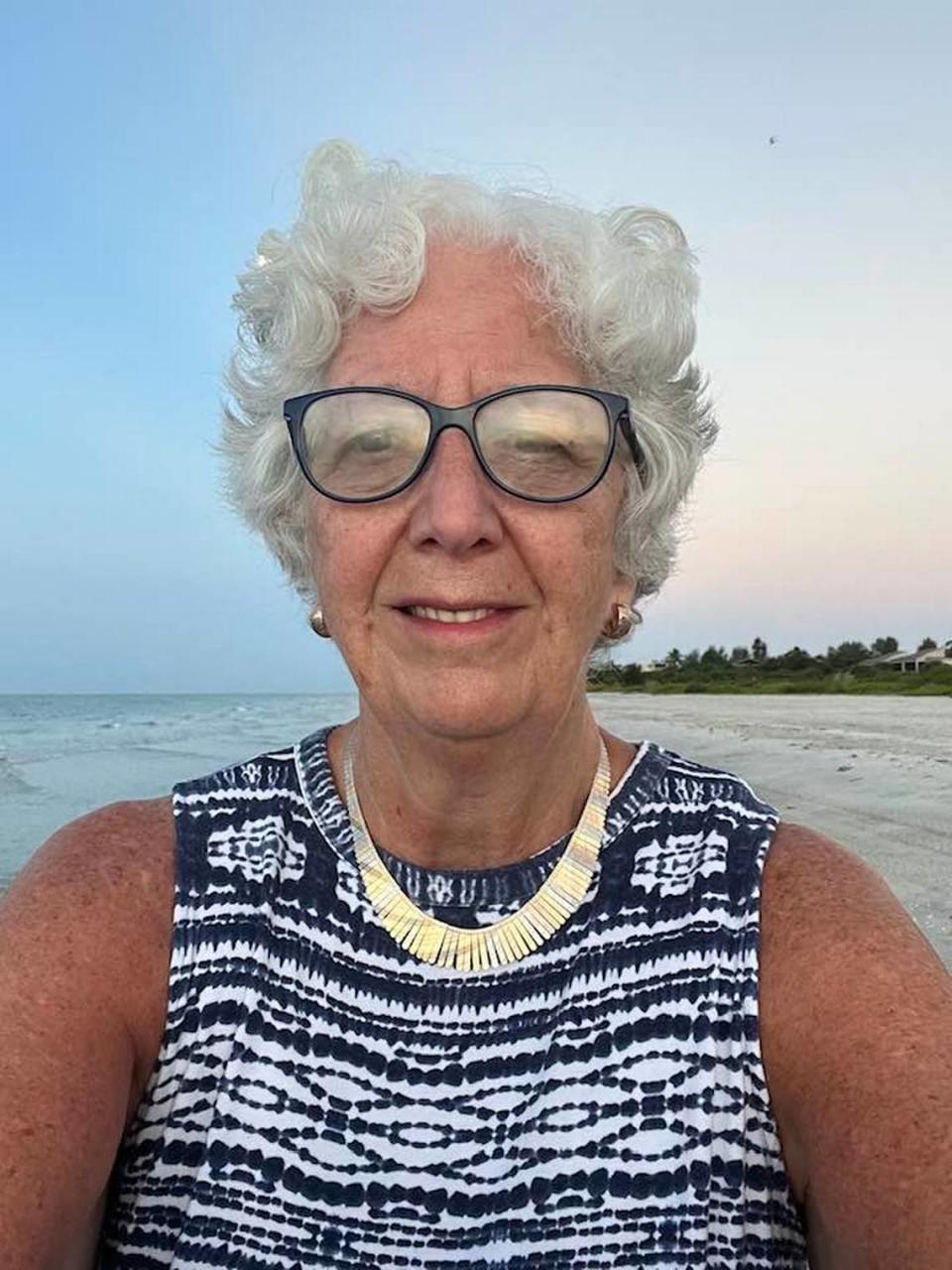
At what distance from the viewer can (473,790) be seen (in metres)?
1.92

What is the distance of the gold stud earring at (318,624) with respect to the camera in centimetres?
215

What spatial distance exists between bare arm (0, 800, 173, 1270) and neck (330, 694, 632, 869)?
0.41m

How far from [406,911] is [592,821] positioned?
0.38 meters

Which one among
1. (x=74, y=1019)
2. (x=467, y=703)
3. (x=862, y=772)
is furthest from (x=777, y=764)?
(x=74, y=1019)

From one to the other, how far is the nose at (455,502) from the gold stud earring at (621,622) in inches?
16.1

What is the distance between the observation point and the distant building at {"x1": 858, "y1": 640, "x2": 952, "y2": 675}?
1480 inches

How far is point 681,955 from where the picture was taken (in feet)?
5.76

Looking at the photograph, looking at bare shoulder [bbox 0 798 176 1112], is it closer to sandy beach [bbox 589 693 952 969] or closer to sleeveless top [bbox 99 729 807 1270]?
→ sleeveless top [bbox 99 729 807 1270]

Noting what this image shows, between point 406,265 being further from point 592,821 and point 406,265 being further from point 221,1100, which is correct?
point 221,1100

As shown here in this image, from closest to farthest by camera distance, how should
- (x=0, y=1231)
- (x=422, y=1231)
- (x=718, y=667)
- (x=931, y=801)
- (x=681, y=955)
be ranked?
(x=0, y=1231) < (x=422, y=1231) < (x=681, y=955) < (x=931, y=801) < (x=718, y=667)

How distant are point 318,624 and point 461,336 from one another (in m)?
0.67

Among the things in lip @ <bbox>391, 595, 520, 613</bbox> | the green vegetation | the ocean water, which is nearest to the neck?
lip @ <bbox>391, 595, 520, 613</bbox>

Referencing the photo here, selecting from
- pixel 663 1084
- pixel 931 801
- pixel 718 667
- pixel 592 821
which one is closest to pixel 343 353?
pixel 592 821

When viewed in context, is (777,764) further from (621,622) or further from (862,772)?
(621,622)
